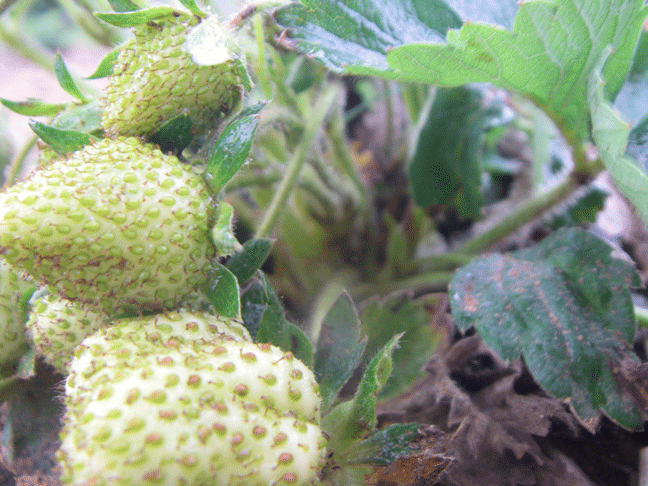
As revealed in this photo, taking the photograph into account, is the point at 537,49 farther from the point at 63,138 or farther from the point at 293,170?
the point at 63,138

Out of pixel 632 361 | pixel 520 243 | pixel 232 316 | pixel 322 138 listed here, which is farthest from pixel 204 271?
pixel 520 243

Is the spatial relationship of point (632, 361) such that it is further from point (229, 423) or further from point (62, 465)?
point (62, 465)

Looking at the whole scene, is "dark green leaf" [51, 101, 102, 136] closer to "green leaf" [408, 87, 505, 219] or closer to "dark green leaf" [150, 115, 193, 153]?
"dark green leaf" [150, 115, 193, 153]

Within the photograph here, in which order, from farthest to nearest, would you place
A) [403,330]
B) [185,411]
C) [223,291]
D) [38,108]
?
[403,330] → [38,108] → [223,291] → [185,411]

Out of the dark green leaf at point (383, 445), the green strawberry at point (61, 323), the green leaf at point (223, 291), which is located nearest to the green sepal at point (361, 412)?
the dark green leaf at point (383, 445)

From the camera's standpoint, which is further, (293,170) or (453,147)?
(453,147)

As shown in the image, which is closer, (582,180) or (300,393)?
(300,393)

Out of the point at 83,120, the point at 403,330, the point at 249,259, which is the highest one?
the point at 83,120

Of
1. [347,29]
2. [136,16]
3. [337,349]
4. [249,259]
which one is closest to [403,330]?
[337,349]
